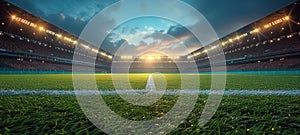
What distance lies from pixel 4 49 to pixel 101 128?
1329 inches

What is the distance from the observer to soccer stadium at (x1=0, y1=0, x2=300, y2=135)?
1775mm

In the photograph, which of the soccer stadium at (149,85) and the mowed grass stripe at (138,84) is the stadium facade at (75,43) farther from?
the mowed grass stripe at (138,84)

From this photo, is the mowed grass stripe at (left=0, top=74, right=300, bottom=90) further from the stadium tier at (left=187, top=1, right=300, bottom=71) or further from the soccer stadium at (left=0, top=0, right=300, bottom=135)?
the stadium tier at (left=187, top=1, right=300, bottom=71)

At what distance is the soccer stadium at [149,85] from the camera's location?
69.9 inches

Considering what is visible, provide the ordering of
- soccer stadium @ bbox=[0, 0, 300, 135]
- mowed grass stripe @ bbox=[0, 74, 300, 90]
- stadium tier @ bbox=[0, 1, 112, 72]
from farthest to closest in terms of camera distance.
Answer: stadium tier @ bbox=[0, 1, 112, 72], mowed grass stripe @ bbox=[0, 74, 300, 90], soccer stadium @ bbox=[0, 0, 300, 135]

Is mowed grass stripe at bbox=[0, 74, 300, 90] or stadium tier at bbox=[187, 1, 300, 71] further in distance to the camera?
stadium tier at bbox=[187, 1, 300, 71]

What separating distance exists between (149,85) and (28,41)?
38665 millimetres

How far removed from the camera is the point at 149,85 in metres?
7.49

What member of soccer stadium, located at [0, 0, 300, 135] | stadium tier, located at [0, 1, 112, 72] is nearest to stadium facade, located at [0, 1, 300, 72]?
stadium tier, located at [0, 1, 112, 72]

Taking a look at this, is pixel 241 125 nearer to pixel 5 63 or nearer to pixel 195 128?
pixel 195 128

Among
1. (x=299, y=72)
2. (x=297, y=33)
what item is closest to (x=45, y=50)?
(x=299, y=72)

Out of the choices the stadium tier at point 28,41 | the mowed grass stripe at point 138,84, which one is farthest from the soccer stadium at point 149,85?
the stadium tier at point 28,41

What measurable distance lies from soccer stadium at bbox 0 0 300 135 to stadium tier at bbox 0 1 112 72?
14 centimetres

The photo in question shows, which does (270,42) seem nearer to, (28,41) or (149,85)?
(149,85)
